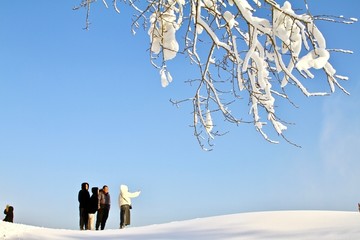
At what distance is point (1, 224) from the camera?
841 cm

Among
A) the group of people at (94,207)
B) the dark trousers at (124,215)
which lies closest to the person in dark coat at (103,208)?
the group of people at (94,207)

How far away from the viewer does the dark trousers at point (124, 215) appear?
12383 millimetres

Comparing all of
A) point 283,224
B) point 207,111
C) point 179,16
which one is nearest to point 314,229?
point 283,224

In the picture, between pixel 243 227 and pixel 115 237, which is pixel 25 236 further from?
pixel 243 227

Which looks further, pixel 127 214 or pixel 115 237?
pixel 127 214

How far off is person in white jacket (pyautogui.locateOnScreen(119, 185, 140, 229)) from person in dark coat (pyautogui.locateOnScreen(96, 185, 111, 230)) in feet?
1.95

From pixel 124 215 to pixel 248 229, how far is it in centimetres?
519

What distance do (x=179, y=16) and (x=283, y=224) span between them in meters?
5.13

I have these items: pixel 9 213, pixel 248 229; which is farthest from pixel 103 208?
pixel 248 229

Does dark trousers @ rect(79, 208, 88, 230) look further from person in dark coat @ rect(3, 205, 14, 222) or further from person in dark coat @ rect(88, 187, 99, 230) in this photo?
person in dark coat @ rect(3, 205, 14, 222)

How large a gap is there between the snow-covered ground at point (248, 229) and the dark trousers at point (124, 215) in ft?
9.88

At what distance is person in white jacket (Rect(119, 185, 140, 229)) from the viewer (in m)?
12.4

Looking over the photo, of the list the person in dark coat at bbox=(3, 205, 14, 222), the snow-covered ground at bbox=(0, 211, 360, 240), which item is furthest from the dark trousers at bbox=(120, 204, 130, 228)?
the snow-covered ground at bbox=(0, 211, 360, 240)

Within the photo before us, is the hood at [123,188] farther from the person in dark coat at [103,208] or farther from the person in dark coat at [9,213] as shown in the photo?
the person in dark coat at [9,213]
